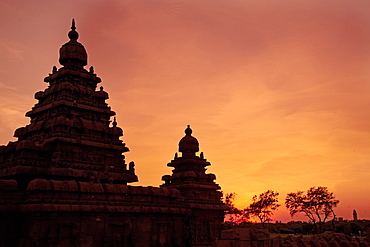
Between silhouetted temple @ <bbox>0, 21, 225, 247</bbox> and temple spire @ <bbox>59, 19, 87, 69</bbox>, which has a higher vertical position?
→ temple spire @ <bbox>59, 19, 87, 69</bbox>

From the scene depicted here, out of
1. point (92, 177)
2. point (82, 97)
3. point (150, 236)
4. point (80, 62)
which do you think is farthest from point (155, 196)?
point (80, 62)

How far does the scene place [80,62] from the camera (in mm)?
38469

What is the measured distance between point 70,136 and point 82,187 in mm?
5933

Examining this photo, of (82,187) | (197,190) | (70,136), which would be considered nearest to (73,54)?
(70,136)

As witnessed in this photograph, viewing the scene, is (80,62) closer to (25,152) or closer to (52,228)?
(25,152)

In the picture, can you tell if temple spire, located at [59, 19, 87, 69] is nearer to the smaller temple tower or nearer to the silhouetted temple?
the silhouetted temple

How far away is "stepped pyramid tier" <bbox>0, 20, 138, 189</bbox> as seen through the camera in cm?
3062

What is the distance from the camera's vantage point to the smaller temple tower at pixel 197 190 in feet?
129

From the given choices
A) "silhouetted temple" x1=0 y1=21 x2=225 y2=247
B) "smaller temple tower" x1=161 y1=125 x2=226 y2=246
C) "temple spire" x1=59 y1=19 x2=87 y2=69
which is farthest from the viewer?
"smaller temple tower" x1=161 y1=125 x2=226 y2=246

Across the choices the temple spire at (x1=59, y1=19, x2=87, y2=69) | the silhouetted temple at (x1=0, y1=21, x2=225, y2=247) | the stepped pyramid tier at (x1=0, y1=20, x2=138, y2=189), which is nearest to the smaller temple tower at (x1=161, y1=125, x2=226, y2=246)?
the silhouetted temple at (x1=0, y1=21, x2=225, y2=247)

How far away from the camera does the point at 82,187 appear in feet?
93.0

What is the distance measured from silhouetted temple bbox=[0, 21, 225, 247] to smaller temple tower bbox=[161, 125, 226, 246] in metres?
0.11

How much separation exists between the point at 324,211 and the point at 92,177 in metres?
46.6

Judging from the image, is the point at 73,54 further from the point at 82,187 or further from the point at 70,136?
the point at 82,187
